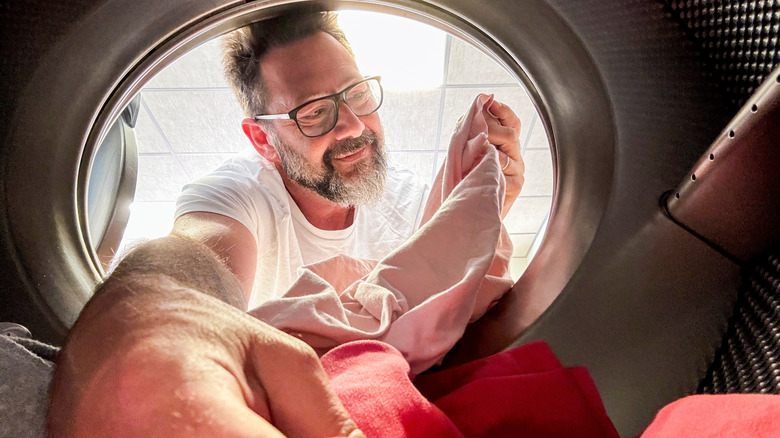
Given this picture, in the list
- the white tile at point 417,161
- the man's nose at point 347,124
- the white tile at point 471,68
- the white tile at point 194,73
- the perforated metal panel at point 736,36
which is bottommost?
the white tile at point 417,161

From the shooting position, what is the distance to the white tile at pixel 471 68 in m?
2.08

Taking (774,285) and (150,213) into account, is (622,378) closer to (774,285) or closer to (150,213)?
(774,285)

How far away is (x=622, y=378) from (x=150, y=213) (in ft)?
7.14

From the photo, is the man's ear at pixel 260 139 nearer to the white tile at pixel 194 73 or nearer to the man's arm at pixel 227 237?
the man's arm at pixel 227 237

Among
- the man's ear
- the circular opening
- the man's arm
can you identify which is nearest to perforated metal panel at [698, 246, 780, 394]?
the man's arm

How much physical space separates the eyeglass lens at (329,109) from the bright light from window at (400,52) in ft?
2.24

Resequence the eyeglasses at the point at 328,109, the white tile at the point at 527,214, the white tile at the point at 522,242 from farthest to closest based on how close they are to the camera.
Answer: the white tile at the point at 522,242
the white tile at the point at 527,214
the eyeglasses at the point at 328,109

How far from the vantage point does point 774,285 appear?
0.50 metres

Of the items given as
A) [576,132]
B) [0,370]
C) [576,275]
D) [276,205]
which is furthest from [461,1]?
[276,205]

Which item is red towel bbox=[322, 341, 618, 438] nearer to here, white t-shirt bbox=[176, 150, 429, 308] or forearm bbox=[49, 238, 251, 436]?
forearm bbox=[49, 238, 251, 436]

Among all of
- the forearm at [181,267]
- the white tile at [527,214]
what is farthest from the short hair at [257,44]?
the white tile at [527,214]

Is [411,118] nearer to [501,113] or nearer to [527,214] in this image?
[527,214]

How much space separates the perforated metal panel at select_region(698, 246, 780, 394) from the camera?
1.50ft

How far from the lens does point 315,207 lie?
1.39 meters
